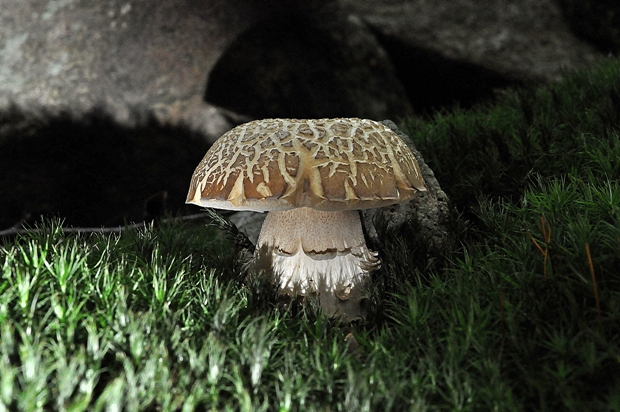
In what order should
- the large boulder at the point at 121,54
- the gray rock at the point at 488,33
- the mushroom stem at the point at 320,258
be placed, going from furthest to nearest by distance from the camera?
1. the gray rock at the point at 488,33
2. the large boulder at the point at 121,54
3. the mushroom stem at the point at 320,258

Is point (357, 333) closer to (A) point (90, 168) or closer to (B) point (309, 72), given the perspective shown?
(A) point (90, 168)

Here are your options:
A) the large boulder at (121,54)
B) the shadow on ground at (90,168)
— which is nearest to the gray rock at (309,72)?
the large boulder at (121,54)

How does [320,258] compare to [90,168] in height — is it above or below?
above

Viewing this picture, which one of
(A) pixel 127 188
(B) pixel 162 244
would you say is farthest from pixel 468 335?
(A) pixel 127 188

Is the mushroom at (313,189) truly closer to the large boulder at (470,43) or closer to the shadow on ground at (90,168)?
the shadow on ground at (90,168)

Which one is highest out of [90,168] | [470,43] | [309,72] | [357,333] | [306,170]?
[306,170]

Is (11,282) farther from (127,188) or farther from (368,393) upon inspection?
(127,188)

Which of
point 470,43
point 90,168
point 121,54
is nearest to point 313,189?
point 90,168
